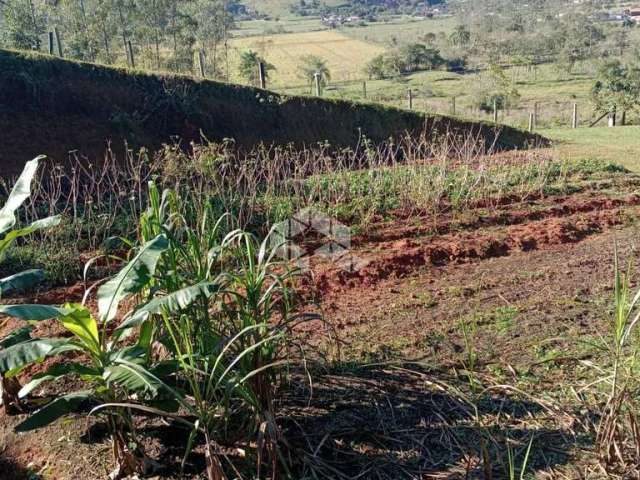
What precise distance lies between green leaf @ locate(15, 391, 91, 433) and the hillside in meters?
7.68

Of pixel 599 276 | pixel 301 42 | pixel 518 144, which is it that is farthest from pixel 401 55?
pixel 599 276

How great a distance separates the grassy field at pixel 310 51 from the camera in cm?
3319

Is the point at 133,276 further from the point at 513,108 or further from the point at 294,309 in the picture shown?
the point at 513,108

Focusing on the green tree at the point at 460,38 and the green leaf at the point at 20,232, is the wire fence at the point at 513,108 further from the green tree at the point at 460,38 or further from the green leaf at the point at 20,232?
the green tree at the point at 460,38

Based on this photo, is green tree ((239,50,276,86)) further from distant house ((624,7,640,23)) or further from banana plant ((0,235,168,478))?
distant house ((624,7,640,23))

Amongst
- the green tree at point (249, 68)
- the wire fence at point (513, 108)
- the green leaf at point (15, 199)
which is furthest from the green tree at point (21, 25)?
the green leaf at point (15, 199)

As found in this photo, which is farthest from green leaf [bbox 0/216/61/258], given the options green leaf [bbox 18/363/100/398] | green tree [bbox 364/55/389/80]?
green tree [bbox 364/55/389/80]

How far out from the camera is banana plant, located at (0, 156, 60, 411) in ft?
8.38

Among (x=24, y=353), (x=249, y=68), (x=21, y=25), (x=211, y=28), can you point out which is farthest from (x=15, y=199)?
(x=211, y=28)

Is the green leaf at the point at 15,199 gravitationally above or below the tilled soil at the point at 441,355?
above

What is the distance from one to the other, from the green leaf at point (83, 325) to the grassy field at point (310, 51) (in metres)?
24.9

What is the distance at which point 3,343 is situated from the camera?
250 centimetres

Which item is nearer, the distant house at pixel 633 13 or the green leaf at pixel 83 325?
the green leaf at pixel 83 325

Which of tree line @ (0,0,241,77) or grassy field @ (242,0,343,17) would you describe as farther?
grassy field @ (242,0,343,17)
